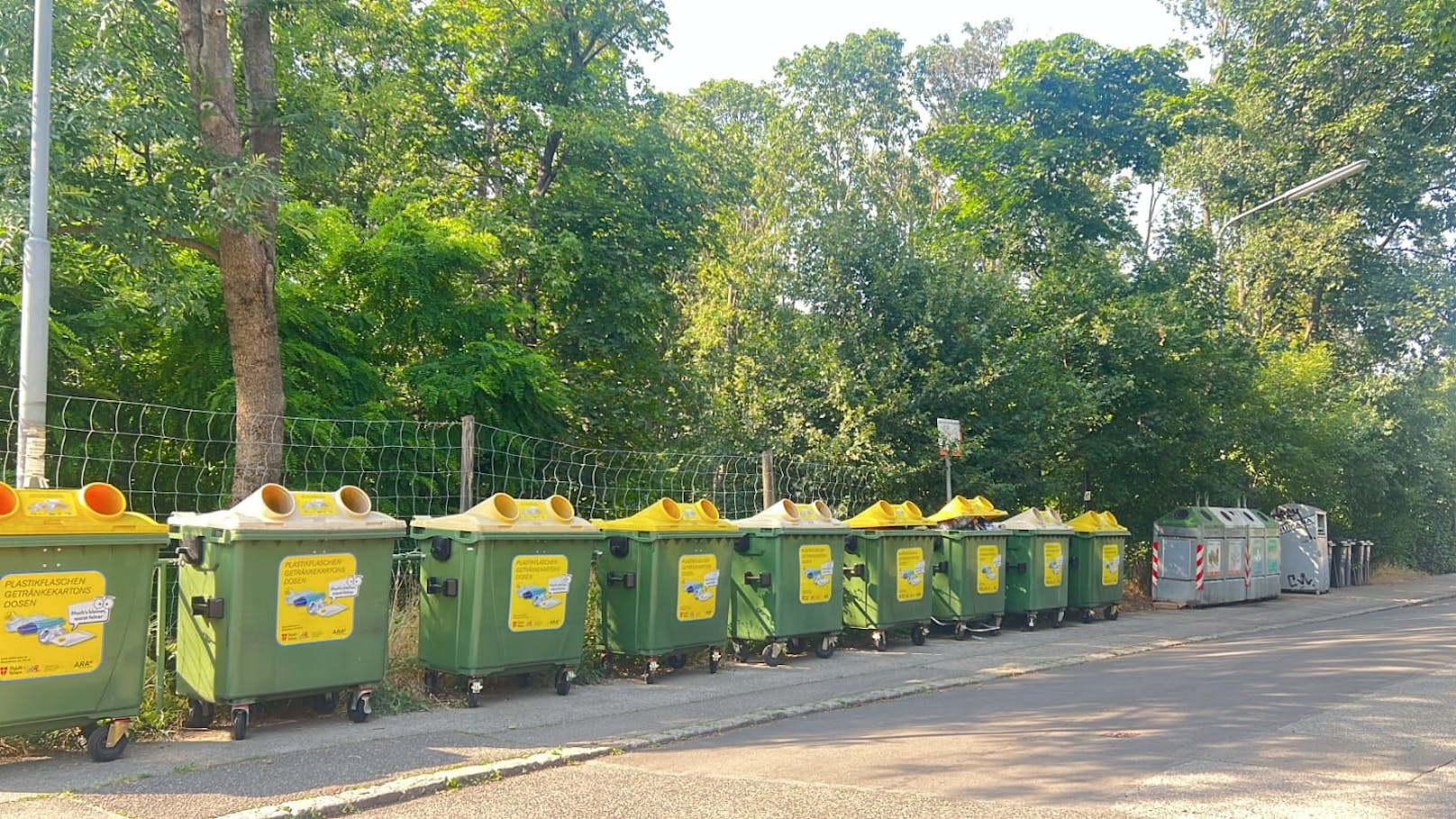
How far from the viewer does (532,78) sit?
61.4ft

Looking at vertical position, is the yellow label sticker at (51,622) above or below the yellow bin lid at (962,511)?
below

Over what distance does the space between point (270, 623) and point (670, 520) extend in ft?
12.3

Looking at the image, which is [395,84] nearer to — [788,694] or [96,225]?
[96,225]

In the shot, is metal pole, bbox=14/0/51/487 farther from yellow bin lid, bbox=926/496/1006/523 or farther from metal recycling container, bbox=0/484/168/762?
yellow bin lid, bbox=926/496/1006/523

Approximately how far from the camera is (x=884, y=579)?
12.7m

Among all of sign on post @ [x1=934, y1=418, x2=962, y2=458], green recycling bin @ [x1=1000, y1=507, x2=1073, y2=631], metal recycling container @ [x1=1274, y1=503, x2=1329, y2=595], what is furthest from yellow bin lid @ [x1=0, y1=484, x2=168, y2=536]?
metal recycling container @ [x1=1274, y1=503, x2=1329, y2=595]

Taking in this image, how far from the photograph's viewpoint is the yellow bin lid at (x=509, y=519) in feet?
28.2

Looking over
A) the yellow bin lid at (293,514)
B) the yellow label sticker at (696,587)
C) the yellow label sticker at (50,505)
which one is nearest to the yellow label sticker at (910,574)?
the yellow label sticker at (696,587)

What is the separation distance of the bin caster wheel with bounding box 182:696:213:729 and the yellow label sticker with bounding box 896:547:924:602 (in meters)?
7.62

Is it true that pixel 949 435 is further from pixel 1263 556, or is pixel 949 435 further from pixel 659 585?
pixel 1263 556

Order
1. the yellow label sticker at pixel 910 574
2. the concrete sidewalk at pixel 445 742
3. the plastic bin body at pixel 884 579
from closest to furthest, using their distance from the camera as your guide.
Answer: the concrete sidewalk at pixel 445 742 → the plastic bin body at pixel 884 579 → the yellow label sticker at pixel 910 574

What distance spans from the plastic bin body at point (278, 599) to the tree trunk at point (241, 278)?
6.66 feet

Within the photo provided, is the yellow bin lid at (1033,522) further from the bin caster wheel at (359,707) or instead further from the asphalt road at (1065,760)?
Result: the bin caster wheel at (359,707)

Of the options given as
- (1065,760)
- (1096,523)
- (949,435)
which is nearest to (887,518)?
(949,435)
